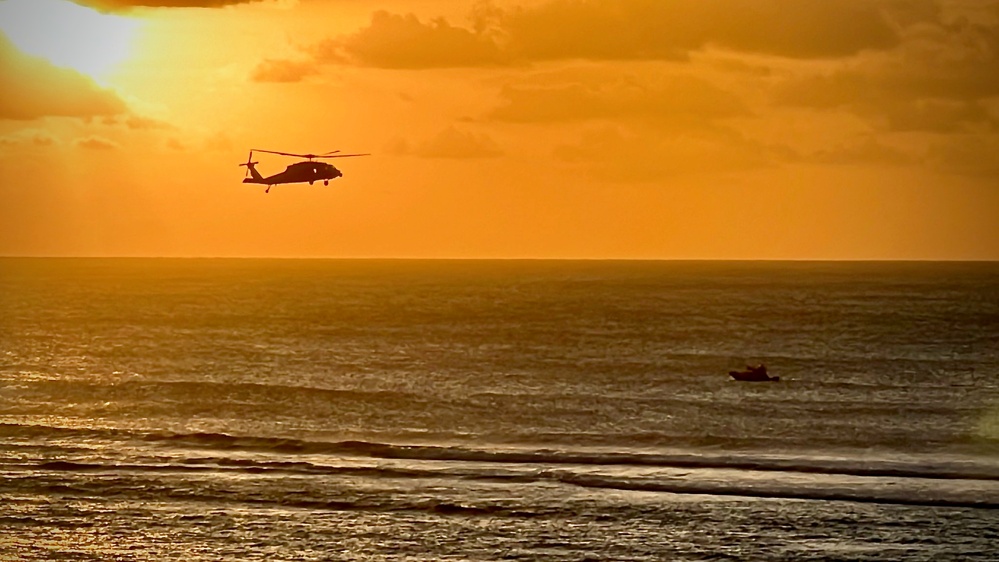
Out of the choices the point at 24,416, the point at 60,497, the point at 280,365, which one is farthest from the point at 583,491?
the point at 280,365

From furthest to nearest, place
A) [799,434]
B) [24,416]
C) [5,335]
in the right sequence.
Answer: [5,335] < [24,416] < [799,434]

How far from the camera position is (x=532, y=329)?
14788 cm

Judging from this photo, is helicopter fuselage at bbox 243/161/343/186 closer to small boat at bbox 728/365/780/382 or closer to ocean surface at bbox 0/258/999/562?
ocean surface at bbox 0/258/999/562

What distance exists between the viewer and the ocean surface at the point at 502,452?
41969 millimetres

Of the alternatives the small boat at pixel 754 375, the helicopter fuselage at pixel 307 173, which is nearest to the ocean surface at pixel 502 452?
the small boat at pixel 754 375

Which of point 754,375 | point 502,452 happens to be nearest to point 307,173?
point 502,452

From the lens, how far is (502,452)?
58.6 meters

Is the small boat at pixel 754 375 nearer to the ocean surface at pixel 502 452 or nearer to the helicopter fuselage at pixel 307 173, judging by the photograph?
the ocean surface at pixel 502 452

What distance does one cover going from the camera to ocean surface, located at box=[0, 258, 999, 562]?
42.0 meters

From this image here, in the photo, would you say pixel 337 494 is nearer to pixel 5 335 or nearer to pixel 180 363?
pixel 180 363

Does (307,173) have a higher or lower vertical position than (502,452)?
higher

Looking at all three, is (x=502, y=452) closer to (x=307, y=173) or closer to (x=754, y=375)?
(x=307, y=173)

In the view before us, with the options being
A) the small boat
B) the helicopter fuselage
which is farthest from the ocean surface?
the helicopter fuselage

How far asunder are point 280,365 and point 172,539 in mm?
62116
